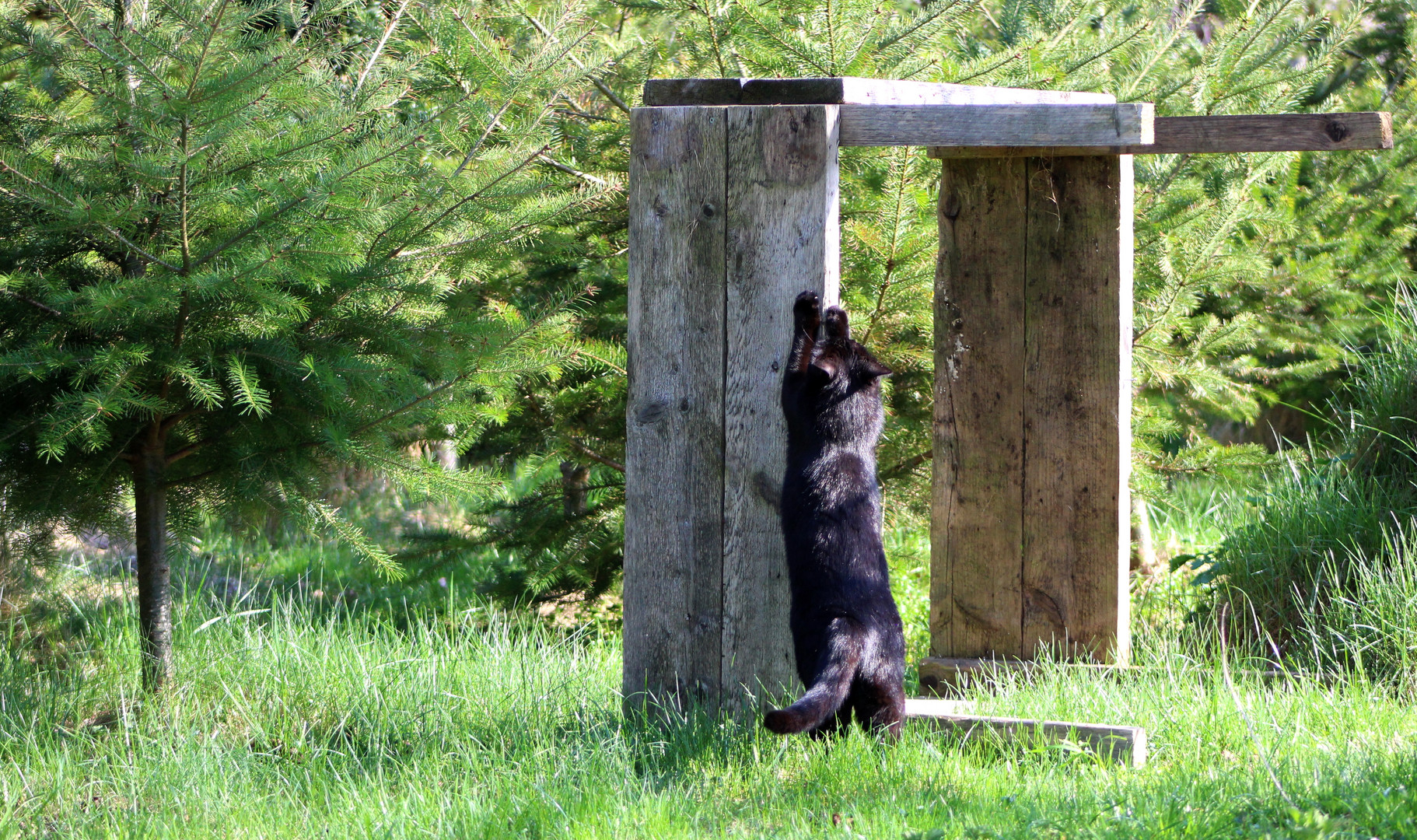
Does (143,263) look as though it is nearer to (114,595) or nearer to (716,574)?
(716,574)

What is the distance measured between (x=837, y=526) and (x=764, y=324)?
0.67 metres

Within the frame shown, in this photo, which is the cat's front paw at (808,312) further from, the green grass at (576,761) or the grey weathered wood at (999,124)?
the green grass at (576,761)

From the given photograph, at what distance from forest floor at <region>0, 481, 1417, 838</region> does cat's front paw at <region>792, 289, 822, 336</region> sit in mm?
1237

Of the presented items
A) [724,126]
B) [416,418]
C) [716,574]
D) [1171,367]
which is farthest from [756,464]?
[1171,367]

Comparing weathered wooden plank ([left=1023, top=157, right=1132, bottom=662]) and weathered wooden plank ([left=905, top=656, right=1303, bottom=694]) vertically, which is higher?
weathered wooden plank ([left=1023, top=157, right=1132, bottom=662])

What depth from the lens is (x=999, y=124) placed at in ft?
11.1

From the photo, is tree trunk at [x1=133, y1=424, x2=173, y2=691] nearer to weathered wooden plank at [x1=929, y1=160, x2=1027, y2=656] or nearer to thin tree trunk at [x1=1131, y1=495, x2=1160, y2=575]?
weathered wooden plank at [x1=929, y1=160, x2=1027, y2=656]

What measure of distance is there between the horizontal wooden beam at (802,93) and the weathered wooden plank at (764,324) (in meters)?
0.05

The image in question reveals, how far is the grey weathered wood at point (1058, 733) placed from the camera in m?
3.39

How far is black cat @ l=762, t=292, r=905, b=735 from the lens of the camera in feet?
10.8

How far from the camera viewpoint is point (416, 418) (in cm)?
417

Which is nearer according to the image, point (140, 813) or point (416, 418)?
point (140, 813)

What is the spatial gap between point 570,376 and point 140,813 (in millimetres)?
2783

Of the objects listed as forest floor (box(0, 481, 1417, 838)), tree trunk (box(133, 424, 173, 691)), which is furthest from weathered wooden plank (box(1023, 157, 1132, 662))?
tree trunk (box(133, 424, 173, 691))
